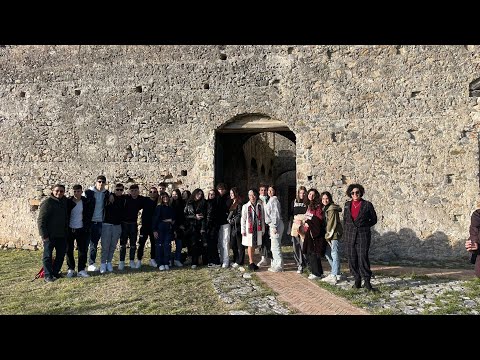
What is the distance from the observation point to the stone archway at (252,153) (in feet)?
28.7

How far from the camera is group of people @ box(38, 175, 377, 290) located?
5730 millimetres

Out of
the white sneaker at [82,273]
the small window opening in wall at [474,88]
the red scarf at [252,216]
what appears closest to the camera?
the white sneaker at [82,273]

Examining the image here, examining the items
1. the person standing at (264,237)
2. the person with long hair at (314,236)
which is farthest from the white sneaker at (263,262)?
the person with long hair at (314,236)

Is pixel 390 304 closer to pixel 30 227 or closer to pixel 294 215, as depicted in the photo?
pixel 294 215

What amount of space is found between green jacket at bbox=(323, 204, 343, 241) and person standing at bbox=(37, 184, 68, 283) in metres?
4.21

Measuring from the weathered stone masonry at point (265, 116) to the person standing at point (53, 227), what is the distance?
3156 mm

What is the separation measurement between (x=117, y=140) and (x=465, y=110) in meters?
7.98

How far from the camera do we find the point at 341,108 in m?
8.34

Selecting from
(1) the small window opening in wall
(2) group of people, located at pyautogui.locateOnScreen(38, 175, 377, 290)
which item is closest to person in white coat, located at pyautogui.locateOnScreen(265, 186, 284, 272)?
(2) group of people, located at pyautogui.locateOnScreen(38, 175, 377, 290)

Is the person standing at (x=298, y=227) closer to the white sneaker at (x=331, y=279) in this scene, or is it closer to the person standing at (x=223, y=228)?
the white sneaker at (x=331, y=279)

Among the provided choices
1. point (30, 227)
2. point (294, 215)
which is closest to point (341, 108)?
point (294, 215)

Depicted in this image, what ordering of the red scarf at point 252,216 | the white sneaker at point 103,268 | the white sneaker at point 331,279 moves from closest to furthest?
the white sneaker at point 331,279
the white sneaker at point 103,268
the red scarf at point 252,216

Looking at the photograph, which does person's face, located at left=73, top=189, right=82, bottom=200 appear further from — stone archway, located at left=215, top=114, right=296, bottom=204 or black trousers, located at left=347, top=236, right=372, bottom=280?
black trousers, located at left=347, top=236, right=372, bottom=280

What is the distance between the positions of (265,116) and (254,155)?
5.58 metres
